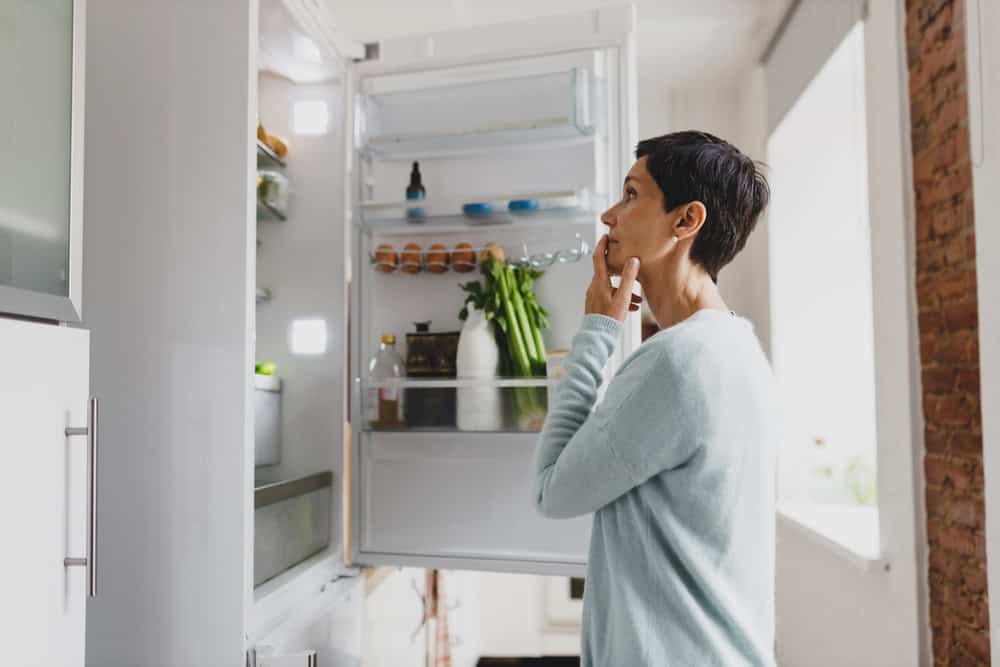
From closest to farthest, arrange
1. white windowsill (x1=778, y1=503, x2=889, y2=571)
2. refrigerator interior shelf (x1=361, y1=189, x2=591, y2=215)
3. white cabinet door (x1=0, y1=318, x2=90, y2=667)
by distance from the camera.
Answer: white cabinet door (x1=0, y1=318, x2=90, y2=667) < refrigerator interior shelf (x1=361, y1=189, x2=591, y2=215) < white windowsill (x1=778, y1=503, x2=889, y2=571)

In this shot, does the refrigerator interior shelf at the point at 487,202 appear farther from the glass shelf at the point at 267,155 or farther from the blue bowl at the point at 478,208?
the glass shelf at the point at 267,155

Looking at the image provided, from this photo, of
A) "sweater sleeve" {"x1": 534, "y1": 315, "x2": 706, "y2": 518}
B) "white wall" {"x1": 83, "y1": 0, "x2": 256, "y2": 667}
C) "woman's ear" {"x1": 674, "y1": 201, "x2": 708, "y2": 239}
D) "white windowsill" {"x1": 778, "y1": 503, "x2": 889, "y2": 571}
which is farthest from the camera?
"white windowsill" {"x1": 778, "y1": 503, "x2": 889, "y2": 571}

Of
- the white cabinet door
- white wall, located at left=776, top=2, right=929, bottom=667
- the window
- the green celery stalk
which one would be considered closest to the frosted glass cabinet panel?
the white cabinet door

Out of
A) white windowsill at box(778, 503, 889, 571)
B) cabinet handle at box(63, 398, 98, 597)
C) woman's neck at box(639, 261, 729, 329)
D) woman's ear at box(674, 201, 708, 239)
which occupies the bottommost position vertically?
white windowsill at box(778, 503, 889, 571)

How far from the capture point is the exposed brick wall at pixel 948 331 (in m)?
1.59

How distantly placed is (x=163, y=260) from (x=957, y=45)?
1.57 metres

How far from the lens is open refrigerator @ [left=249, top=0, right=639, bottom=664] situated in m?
1.55

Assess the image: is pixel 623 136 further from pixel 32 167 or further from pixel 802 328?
pixel 802 328

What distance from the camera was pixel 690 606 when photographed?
0.91m

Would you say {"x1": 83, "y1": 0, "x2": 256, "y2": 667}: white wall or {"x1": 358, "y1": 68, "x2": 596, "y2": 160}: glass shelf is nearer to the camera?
{"x1": 83, "y1": 0, "x2": 256, "y2": 667}: white wall

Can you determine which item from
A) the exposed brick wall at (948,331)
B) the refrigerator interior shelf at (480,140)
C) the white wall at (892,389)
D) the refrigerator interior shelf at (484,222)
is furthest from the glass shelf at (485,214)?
the white wall at (892,389)

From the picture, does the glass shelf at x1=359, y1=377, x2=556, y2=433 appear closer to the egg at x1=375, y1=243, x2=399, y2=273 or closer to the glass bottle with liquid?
the glass bottle with liquid

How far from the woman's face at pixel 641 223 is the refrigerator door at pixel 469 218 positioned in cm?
45

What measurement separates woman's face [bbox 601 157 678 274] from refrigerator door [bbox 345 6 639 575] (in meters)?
0.45
